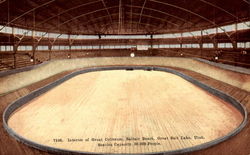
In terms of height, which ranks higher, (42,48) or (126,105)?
(42,48)

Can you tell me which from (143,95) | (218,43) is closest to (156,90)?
(143,95)

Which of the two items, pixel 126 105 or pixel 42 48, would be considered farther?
pixel 42 48

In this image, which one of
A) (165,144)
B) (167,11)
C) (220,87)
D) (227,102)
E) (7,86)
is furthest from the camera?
(167,11)

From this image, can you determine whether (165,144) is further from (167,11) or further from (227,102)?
(167,11)

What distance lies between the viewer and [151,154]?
511 cm

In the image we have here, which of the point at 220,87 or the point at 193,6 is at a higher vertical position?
the point at 193,6

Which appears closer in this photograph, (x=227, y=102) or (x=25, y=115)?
(x=25, y=115)

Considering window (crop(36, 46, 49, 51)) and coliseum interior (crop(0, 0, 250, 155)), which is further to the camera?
window (crop(36, 46, 49, 51))

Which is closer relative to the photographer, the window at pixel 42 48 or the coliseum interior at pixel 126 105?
the coliseum interior at pixel 126 105

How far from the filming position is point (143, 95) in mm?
13039

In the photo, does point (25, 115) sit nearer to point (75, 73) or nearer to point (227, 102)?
point (227, 102)

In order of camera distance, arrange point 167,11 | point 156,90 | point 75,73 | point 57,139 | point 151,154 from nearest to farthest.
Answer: point 151,154
point 57,139
point 156,90
point 167,11
point 75,73

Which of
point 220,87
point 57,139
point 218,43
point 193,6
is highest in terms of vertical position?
point 193,6

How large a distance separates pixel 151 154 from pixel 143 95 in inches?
315
